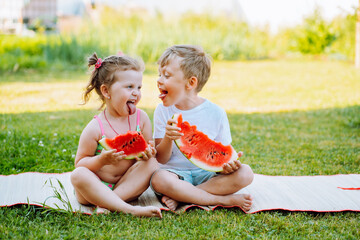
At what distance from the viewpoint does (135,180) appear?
3.14m

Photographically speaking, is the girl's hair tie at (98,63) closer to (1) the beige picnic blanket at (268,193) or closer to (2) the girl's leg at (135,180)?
(2) the girl's leg at (135,180)

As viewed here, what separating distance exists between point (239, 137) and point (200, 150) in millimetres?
2429

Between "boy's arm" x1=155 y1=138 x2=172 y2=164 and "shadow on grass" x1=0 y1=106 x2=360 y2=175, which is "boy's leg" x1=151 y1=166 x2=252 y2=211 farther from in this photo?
"shadow on grass" x1=0 y1=106 x2=360 y2=175

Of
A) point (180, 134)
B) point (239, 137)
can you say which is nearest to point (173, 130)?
point (180, 134)

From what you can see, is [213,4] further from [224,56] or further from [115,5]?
[115,5]

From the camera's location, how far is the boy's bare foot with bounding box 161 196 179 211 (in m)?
3.07

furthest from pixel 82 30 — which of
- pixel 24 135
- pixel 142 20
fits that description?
pixel 24 135

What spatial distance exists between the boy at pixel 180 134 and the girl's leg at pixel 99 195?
0.25 meters

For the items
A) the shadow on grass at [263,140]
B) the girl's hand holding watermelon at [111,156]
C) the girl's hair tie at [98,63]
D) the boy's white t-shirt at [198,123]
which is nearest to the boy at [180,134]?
the boy's white t-shirt at [198,123]

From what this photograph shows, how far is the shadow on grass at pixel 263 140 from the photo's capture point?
14.1ft

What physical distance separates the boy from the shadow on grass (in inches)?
42.2

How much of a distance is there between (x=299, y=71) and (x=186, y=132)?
9.71m

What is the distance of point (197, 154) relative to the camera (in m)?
3.18

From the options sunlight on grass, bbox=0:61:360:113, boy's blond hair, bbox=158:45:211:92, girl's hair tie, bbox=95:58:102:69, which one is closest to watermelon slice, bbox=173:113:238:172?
boy's blond hair, bbox=158:45:211:92
